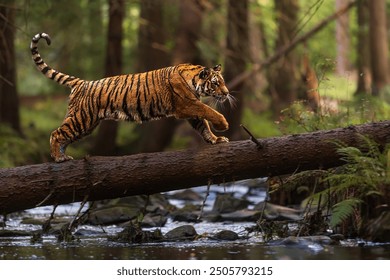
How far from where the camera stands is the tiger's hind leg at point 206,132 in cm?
923

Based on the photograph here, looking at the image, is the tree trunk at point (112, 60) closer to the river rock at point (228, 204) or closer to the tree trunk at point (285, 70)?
the tree trunk at point (285, 70)

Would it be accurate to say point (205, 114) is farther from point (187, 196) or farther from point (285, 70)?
point (285, 70)

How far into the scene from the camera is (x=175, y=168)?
8688mm

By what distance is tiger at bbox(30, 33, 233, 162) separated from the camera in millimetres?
9141

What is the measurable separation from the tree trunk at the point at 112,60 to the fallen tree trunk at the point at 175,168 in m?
8.59

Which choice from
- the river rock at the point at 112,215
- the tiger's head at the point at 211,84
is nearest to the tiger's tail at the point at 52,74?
the tiger's head at the point at 211,84

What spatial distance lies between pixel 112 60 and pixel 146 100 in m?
8.95

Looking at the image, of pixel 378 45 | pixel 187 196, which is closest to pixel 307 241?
pixel 187 196

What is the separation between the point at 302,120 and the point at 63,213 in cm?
424

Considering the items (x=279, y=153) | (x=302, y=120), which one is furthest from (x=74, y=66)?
(x=279, y=153)

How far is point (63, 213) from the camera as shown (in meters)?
12.3

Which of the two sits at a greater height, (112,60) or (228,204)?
(112,60)

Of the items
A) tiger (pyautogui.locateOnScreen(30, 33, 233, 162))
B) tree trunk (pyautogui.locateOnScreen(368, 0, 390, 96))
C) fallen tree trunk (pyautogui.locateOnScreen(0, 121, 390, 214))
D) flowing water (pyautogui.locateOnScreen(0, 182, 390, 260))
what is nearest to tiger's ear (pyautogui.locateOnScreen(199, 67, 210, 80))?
tiger (pyautogui.locateOnScreen(30, 33, 233, 162))

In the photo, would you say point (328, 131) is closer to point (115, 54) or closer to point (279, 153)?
point (279, 153)
